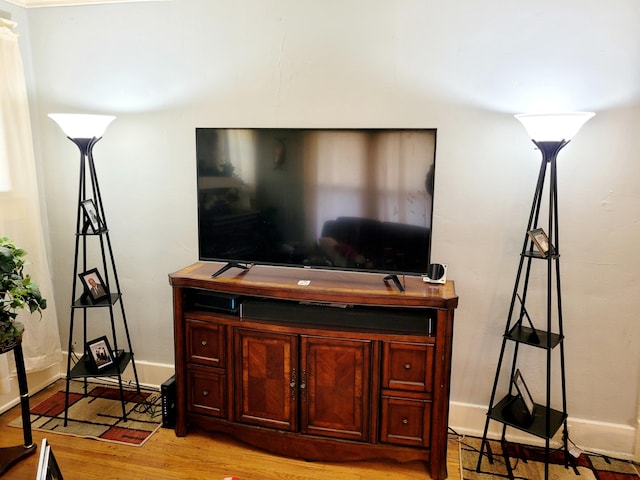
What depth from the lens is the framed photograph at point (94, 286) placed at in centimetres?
285

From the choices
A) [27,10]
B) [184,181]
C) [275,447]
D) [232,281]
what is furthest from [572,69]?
[27,10]

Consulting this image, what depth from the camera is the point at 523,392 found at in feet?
8.12

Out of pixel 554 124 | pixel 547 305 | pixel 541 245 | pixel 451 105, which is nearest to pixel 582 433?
pixel 547 305

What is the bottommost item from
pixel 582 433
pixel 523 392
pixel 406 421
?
pixel 582 433

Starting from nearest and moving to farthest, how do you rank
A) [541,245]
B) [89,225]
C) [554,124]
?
1. [554,124]
2. [541,245]
3. [89,225]

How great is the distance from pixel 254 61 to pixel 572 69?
1.69m

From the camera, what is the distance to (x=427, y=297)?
2256mm

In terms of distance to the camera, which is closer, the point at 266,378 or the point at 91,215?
the point at 266,378

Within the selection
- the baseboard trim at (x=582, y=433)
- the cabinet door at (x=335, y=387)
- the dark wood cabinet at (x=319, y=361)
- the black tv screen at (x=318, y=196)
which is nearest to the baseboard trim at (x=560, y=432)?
the baseboard trim at (x=582, y=433)

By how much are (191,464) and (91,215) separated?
1.52 m

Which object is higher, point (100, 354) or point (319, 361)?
point (319, 361)

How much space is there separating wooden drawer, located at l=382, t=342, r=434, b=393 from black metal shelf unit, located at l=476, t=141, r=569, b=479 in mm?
412

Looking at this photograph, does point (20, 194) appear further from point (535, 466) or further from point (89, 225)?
point (535, 466)

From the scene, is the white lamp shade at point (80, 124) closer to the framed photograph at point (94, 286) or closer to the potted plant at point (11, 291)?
the potted plant at point (11, 291)
